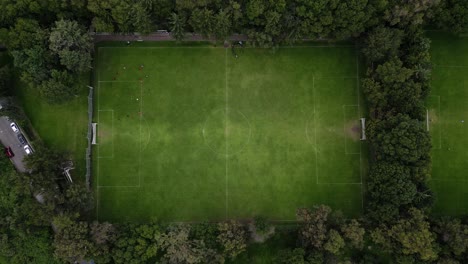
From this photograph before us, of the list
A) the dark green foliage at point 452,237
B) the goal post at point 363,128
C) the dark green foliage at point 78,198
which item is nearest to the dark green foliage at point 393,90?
the goal post at point 363,128

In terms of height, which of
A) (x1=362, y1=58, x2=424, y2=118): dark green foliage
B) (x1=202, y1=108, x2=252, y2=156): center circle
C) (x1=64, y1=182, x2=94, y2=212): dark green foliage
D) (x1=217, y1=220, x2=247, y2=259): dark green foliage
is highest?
(x1=362, y1=58, x2=424, y2=118): dark green foliage

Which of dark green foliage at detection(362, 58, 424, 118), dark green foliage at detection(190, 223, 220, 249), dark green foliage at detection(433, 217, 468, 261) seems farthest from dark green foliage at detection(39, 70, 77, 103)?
dark green foliage at detection(433, 217, 468, 261)

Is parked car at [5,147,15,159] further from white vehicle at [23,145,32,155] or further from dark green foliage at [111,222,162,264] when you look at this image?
dark green foliage at [111,222,162,264]

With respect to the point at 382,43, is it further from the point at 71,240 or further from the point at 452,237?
the point at 71,240

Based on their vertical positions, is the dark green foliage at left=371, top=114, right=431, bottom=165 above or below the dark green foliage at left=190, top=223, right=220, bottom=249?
above

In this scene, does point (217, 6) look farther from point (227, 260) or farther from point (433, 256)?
point (433, 256)

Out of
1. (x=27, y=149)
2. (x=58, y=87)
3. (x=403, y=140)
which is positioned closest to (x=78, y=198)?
(x=27, y=149)

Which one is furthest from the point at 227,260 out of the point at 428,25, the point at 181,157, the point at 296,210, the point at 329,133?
the point at 428,25
